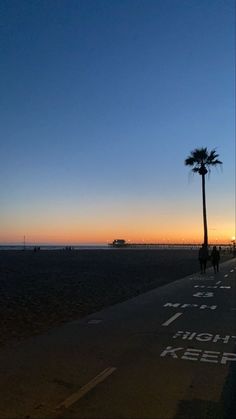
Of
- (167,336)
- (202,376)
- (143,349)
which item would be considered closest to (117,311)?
(167,336)

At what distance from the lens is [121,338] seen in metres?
10.7

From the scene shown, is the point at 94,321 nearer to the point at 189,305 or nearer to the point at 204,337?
the point at 204,337

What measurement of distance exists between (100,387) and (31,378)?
1026 mm

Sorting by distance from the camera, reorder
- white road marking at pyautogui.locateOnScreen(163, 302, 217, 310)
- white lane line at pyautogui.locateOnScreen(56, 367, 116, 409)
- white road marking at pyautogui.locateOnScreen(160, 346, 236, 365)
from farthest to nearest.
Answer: white road marking at pyautogui.locateOnScreen(163, 302, 217, 310)
white road marking at pyautogui.locateOnScreen(160, 346, 236, 365)
white lane line at pyautogui.locateOnScreen(56, 367, 116, 409)

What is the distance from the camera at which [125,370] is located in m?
7.98

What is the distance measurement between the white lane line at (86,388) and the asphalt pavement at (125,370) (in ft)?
0.04

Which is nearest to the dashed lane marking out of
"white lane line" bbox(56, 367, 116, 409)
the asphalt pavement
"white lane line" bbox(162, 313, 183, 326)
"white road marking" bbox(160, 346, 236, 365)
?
the asphalt pavement

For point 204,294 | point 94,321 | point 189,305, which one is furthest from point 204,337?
point 204,294

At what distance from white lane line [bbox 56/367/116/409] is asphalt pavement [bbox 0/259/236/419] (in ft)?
0.04

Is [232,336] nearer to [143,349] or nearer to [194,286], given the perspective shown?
[143,349]

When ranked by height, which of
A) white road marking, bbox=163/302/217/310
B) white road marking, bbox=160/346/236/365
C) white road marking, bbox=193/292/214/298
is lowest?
white road marking, bbox=160/346/236/365

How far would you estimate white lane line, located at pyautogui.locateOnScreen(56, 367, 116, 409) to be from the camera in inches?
248

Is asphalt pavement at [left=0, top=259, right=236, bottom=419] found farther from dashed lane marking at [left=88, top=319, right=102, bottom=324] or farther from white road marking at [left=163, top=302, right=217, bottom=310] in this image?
white road marking at [left=163, top=302, right=217, bottom=310]

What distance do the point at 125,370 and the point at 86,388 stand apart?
1168 millimetres
